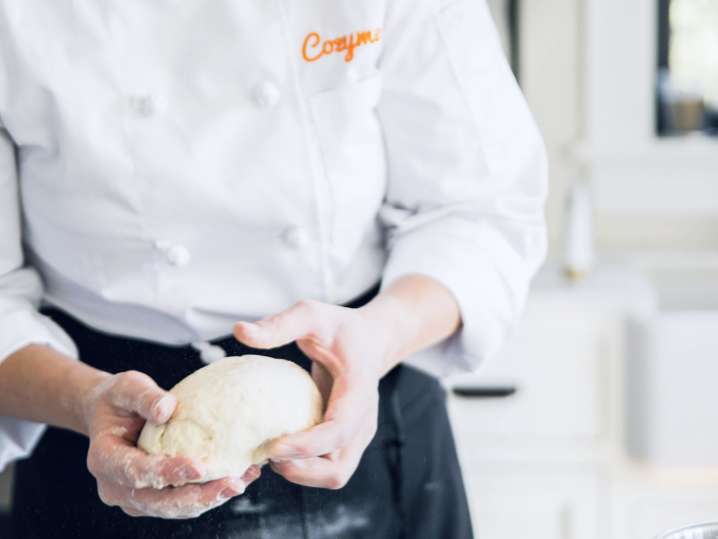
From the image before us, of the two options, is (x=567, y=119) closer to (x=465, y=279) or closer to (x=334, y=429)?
(x=465, y=279)

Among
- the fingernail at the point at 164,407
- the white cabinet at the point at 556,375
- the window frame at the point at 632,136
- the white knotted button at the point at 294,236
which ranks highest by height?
the white knotted button at the point at 294,236

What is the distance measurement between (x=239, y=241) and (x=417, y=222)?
0.41 feet

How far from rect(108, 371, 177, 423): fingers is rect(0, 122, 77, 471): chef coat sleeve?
13cm

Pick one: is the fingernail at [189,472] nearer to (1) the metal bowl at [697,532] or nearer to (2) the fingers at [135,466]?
(2) the fingers at [135,466]

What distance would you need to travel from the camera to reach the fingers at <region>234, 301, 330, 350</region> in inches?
17.2

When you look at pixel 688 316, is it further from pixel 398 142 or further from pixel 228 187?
pixel 228 187

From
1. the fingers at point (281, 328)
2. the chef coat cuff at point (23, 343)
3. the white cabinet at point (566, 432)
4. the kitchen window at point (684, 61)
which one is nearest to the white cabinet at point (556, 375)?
the white cabinet at point (566, 432)

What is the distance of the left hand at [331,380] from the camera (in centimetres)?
46

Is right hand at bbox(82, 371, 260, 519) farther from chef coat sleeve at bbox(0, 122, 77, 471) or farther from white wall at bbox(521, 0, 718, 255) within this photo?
white wall at bbox(521, 0, 718, 255)

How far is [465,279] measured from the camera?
624mm

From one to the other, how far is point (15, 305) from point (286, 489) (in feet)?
0.61

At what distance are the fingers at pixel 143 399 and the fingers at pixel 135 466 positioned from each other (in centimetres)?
2

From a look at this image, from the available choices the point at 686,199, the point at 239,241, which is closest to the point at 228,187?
the point at 239,241

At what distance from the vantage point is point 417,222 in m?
0.65
